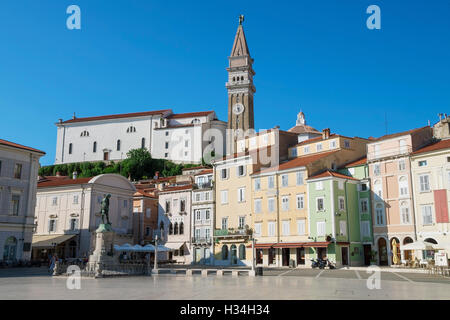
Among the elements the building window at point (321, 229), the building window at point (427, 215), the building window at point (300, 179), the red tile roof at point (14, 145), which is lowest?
the building window at point (321, 229)

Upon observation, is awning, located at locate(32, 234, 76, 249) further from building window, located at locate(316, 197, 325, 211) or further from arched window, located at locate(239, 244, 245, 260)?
building window, located at locate(316, 197, 325, 211)

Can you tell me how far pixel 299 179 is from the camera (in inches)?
Answer: 1842

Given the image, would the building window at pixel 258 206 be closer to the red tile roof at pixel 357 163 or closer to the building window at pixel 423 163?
the red tile roof at pixel 357 163

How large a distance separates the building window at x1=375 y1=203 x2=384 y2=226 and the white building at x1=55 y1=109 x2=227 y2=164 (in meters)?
66.9

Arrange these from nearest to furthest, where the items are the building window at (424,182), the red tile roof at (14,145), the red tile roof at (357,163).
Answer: the building window at (424,182), the red tile roof at (14,145), the red tile roof at (357,163)

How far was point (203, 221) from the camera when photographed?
55.4m

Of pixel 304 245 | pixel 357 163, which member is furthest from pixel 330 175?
pixel 304 245

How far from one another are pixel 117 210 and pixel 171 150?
54.8m

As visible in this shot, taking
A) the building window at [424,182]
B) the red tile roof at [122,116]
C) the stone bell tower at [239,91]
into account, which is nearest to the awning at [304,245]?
the building window at [424,182]

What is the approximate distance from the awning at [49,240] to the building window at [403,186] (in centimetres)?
3569

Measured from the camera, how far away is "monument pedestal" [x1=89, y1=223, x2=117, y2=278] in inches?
1215

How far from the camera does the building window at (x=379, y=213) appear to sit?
143 ft

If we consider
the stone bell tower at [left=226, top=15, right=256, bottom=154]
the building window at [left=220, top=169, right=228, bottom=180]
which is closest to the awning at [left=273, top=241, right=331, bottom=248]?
the building window at [left=220, top=169, right=228, bottom=180]
